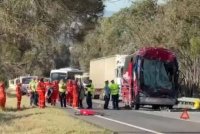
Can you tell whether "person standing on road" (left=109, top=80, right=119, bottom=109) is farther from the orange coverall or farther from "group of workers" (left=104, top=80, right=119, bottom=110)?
the orange coverall

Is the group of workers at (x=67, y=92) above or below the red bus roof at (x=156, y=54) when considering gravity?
below

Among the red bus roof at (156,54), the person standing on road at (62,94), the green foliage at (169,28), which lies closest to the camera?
the red bus roof at (156,54)

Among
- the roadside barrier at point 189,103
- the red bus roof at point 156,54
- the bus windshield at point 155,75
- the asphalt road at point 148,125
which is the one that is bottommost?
the asphalt road at point 148,125

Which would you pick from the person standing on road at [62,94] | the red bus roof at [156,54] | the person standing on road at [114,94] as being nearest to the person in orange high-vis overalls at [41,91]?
the person standing on road at [62,94]

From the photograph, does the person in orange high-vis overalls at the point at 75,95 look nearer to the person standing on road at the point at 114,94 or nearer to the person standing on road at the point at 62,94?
the person standing on road at the point at 62,94

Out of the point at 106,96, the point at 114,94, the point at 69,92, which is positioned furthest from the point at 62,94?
the point at 114,94

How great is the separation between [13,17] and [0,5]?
0.57m

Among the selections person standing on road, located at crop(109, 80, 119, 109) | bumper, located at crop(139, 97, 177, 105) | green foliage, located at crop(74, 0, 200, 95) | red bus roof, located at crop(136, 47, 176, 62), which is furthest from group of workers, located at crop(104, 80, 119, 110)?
green foliage, located at crop(74, 0, 200, 95)

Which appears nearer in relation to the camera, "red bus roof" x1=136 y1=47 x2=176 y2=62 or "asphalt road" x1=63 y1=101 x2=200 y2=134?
"asphalt road" x1=63 y1=101 x2=200 y2=134

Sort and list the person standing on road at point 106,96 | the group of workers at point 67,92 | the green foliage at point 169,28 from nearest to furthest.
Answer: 1. the group of workers at point 67,92
2. the person standing on road at point 106,96
3. the green foliage at point 169,28

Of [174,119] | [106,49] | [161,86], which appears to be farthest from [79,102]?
[106,49]

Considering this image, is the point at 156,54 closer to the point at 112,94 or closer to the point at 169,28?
the point at 112,94

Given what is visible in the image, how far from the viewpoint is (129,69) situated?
35875mm

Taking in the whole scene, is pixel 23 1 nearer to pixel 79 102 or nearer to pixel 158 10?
pixel 79 102
